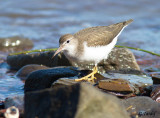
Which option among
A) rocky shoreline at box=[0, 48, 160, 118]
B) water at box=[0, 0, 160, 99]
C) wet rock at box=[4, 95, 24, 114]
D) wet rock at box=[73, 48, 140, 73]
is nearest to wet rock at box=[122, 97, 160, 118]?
rocky shoreline at box=[0, 48, 160, 118]

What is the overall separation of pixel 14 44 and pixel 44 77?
4738mm

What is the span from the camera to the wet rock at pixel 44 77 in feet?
18.4

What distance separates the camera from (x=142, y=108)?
4285 millimetres

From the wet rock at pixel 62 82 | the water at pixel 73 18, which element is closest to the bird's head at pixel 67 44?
the wet rock at pixel 62 82

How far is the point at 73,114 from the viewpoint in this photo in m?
3.10

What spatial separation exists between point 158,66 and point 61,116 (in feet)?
18.0

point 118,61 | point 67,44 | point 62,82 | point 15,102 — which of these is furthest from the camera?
point 118,61

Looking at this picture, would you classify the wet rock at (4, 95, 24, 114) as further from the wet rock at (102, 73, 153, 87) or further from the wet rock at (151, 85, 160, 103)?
the wet rock at (151, 85, 160, 103)

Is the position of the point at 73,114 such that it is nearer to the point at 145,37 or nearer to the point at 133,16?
the point at 145,37

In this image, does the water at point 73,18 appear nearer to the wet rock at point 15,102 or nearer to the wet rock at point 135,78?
the wet rock at point 135,78

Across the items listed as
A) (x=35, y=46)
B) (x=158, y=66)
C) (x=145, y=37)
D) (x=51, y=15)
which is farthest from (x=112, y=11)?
(x=158, y=66)

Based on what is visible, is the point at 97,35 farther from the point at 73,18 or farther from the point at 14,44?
the point at 73,18

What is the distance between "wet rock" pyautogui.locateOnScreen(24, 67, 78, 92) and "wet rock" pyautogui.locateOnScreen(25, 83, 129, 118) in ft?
7.16

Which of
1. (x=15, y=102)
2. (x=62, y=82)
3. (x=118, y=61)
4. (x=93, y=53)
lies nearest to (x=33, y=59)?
(x=118, y=61)
